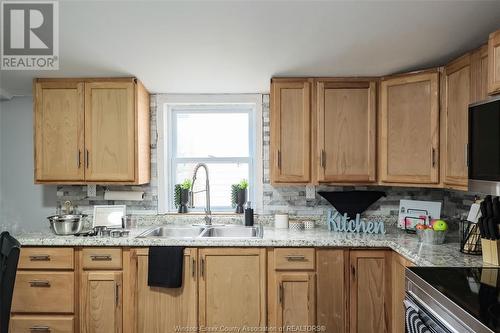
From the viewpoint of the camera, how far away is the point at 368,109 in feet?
9.10

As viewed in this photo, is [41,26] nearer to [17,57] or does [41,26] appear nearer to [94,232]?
[17,57]

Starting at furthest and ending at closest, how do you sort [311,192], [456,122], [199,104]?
[199,104] → [311,192] → [456,122]

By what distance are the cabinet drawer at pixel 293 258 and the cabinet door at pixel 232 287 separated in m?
0.10

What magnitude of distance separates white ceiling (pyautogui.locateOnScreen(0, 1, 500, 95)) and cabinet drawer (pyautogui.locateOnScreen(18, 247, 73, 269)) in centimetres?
131

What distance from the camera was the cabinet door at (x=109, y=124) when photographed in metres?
2.79

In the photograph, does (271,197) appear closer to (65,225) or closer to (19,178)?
(65,225)

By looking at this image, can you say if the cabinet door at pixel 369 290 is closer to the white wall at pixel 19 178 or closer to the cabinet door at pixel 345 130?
the cabinet door at pixel 345 130

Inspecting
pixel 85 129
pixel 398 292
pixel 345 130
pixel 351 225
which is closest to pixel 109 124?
pixel 85 129

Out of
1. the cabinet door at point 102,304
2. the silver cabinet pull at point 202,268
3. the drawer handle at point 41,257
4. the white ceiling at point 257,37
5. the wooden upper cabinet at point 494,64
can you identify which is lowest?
the cabinet door at point 102,304

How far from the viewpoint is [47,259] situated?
8.28 feet

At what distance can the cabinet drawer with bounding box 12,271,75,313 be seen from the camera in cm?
250

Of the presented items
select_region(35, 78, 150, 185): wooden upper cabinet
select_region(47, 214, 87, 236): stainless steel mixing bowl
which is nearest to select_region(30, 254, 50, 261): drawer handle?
select_region(47, 214, 87, 236): stainless steel mixing bowl

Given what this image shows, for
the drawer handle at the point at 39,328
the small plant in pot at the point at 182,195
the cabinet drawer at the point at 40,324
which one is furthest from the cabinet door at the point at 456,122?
the drawer handle at the point at 39,328

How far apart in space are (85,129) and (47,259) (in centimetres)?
99
